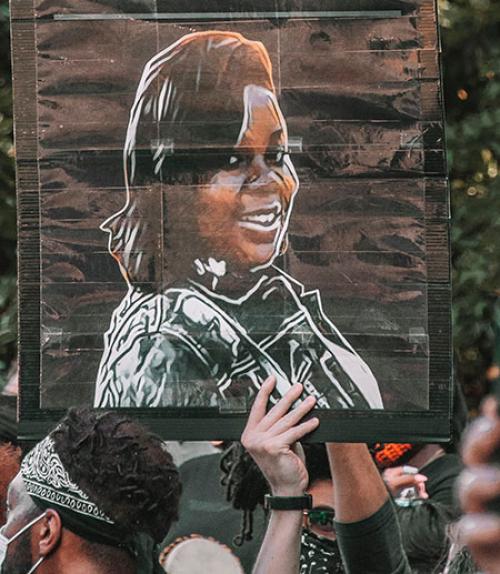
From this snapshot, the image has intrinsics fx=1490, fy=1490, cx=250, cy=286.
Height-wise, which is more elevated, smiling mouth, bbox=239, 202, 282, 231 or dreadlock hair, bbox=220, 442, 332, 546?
smiling mouth, bbox=239, 202, 282, 231

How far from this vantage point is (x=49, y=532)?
324cm

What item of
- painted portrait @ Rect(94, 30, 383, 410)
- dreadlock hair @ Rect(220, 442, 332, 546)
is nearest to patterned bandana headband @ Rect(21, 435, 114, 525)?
painted portrait @ Rect(94, 30, 383, 410)

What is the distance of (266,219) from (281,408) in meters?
0.41

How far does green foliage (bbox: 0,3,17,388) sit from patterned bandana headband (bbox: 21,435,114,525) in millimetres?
4273

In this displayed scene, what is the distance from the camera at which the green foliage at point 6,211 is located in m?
7.80

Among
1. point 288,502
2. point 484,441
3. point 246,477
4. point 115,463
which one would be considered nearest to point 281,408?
point 288,502

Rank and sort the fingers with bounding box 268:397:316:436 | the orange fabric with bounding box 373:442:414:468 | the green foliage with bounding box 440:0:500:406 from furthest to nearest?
the green foliage with bounding box 440:0:500:406
the orange fabric with bounding box 373:442:414:468
the fingers with bounding box 268:397:316:436

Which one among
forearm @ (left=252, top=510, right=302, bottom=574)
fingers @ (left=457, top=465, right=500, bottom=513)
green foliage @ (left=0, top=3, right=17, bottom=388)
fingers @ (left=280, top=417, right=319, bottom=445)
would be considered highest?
fingers @ (left=457, top=465, right=500, bottom=513)

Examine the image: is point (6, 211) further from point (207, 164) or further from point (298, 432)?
point (298, 432)

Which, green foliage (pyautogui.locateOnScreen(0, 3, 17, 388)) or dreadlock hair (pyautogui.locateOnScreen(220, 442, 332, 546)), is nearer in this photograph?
dreadlock hair (pyautogui.locateOnScreen(220, 442, 332, 546))

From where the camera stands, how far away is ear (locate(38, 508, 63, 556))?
3.23m

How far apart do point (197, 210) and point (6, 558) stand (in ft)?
2.85

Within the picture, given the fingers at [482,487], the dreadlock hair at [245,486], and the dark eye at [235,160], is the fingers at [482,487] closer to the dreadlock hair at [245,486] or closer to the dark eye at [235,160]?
the dark eye at [235,160]

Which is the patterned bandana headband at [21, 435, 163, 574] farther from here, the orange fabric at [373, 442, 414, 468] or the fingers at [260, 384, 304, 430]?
the orange fabric at [373, 442, 414, 468]
